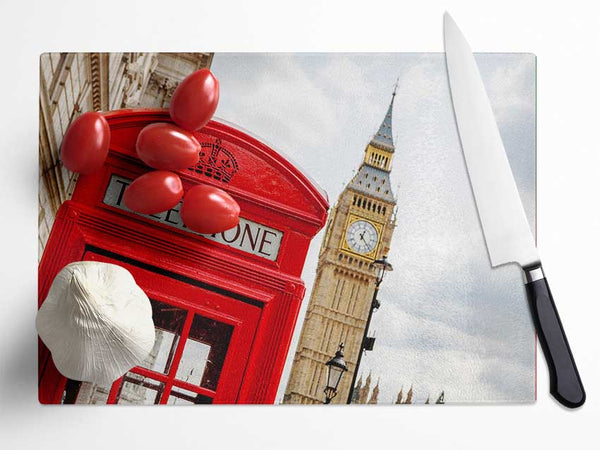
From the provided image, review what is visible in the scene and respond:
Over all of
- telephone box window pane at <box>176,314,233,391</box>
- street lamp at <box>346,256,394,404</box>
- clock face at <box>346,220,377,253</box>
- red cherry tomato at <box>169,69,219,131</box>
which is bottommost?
telephone box window pane at <box>176,314,233,391</box>

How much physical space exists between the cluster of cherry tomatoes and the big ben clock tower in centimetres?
39

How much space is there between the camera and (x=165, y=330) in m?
2.04

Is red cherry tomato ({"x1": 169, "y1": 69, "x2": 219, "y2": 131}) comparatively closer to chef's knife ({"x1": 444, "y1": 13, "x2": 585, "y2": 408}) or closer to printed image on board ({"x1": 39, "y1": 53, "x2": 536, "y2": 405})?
printed image on board ({"x1": 39, "y1": 53, "x2": 536, "y2": 405})

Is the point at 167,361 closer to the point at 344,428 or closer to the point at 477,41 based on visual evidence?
the point at 344,428

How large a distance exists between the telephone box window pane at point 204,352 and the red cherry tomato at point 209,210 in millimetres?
315

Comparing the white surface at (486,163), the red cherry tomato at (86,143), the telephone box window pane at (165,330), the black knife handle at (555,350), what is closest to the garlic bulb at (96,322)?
the telephone box window pane at (165,330)

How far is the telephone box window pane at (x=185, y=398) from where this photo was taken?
204 centimetres

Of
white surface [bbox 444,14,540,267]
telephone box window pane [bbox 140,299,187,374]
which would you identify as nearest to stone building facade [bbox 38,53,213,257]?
telephone box window pane [bbox 140,299,187,374]

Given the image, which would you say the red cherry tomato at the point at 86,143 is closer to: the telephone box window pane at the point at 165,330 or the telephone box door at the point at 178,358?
the telephone box door at the point at 178,358

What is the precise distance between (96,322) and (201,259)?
1.41 ft

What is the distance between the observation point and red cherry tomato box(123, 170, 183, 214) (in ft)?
6.33

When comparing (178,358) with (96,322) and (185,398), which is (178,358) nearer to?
(185,398)

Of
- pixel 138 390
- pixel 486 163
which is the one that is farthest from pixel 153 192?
pixel 486 163

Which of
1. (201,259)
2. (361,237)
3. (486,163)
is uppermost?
(486,163)
